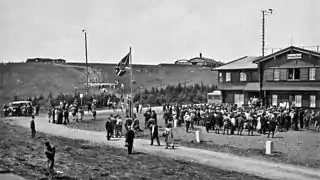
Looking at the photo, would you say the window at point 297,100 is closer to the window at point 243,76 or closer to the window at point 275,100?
the window at point 275,100

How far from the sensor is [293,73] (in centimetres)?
4838

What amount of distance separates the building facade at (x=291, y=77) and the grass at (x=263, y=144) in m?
13.9

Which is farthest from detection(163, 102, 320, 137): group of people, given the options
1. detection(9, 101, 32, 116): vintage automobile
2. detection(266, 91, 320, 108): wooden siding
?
detection(9, 101, 32, 116): vintage automobile

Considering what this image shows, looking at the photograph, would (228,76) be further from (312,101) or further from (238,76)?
(312,101)

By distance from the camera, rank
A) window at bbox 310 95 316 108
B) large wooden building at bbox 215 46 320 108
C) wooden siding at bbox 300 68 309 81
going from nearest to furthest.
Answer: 1. window at bbox 310 95 316 108
2. large wooden building at bbox 215 46 320 108
3. wooden siding at bbox 300 68 309 81

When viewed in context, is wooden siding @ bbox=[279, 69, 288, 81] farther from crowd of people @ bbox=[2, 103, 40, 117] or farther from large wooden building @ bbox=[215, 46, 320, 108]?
crowd of people @ bbox=[2, 103, 40, 117]

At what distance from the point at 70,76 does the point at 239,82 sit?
59579 mm

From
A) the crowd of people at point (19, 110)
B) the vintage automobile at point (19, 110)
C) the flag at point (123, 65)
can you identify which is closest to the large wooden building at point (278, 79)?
the flag at point (123, 65)

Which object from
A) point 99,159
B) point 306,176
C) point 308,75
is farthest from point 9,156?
point 308,75

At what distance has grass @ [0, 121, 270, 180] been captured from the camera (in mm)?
20172

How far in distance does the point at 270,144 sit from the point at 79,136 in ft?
50.3

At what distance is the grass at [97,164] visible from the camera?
20.2 m

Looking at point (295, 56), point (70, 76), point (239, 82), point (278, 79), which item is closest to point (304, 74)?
point (295, 56)

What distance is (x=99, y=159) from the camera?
24.3m
